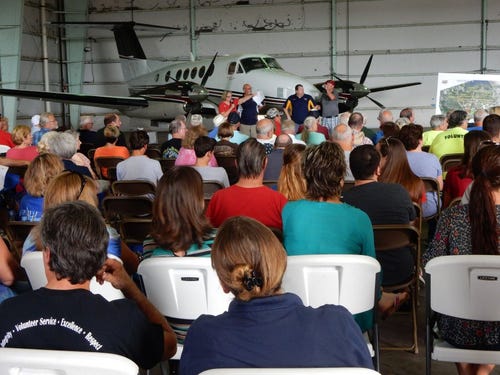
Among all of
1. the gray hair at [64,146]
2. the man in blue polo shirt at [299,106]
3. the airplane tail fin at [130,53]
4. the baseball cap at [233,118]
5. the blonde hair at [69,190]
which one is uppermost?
the airplane tail fin at [130,53]

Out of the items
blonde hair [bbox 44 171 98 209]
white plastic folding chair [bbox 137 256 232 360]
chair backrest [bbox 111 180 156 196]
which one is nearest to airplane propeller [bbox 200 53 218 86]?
chair backrest [bbox 111 180 156 196]

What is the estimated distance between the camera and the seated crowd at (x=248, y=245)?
1535mm

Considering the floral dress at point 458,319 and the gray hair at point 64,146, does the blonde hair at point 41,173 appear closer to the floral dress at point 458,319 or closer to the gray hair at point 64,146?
the gray hair at point 64,146

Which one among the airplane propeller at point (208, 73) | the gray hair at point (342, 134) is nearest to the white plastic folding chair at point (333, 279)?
the gray hair at point (342, 134)

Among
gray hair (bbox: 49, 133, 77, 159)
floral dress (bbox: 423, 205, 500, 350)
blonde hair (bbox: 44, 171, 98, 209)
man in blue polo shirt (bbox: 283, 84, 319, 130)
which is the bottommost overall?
floral dress (bbox: 423, 205, 500, 350)

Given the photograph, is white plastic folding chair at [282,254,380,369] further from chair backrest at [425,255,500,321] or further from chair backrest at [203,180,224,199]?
chair backrest at [203,180,224,199]

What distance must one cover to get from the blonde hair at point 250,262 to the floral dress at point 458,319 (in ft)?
4.16

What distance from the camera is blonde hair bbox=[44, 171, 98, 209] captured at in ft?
9.39

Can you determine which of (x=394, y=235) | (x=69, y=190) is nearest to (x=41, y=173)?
(x=69, y=190)

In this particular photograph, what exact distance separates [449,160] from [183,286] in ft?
14.9

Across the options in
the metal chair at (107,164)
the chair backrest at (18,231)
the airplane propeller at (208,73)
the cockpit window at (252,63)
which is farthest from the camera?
the airplane propeller at (208,73)

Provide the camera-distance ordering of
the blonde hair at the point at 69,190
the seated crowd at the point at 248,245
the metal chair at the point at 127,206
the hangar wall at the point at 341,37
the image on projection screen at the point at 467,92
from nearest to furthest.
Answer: the seated crowd at the point at 248,245
the blonde hair at the point at 69,190
the metal chair at the point at 127,206
the image on projection screen at the point at 467,92
the hangar wall at the point at 341,37

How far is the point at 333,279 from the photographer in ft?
7.48

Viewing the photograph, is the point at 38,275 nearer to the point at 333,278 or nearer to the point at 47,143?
the point at 333,278
